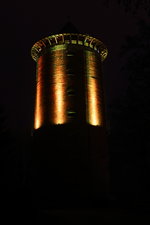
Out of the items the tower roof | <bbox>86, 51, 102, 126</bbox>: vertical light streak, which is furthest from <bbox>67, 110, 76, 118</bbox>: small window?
the tower roof

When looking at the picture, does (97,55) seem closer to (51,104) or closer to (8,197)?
(51,104)

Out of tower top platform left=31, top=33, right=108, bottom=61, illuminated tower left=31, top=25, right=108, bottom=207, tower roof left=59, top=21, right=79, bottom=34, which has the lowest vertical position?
illuminated tower left=31, top=25, right=108, bottom=207

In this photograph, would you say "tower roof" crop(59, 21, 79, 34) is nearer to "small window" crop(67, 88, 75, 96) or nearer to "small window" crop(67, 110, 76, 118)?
"small window" crop(67, 88, 75, 96)

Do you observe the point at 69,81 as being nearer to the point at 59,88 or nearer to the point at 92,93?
the point at 59,88

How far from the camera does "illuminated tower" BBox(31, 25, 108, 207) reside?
969 inches

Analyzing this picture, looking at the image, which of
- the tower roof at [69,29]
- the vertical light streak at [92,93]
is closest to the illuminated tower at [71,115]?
the vertical light streak at [92,93]

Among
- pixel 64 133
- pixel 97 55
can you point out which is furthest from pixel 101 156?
pixel 97 55

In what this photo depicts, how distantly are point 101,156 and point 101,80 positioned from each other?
7.98m

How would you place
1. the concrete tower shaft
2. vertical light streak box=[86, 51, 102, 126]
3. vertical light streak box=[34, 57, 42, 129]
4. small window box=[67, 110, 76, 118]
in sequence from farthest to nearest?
vertical light streak box=[34, 57, 42, 129] → vertical light streak box=[86, 51, 102, 126] → the concrete tower shaft → small window box=[67, 110, 76, 118]

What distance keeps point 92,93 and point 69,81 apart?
250 cm

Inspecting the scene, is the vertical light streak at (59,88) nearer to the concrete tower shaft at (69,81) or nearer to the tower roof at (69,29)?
the concrete tower shaft at (69,81)

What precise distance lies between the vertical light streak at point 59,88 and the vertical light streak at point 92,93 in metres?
2.26

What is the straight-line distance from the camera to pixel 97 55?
29.9m

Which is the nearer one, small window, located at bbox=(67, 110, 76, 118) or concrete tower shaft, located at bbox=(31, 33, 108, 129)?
small window, located at bbox=(67, 110, 76, 118)
